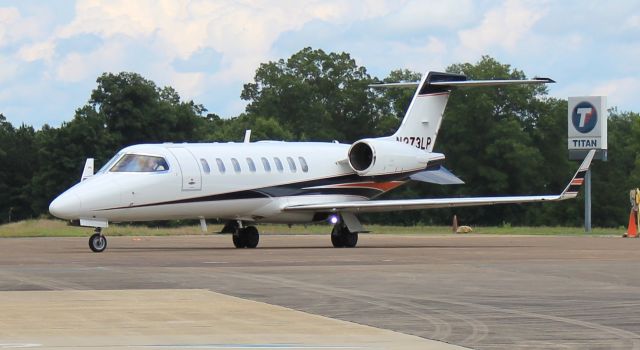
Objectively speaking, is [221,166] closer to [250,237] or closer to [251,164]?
[251,164]

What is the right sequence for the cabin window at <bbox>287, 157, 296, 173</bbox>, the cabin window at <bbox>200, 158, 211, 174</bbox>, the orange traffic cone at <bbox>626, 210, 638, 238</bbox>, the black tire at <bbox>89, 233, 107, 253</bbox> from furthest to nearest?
the orange traffic cone at <bbox>626, 210, 638, 238</bbox>
the cabin window at <bbox>287, 157, 296, 173</bbox>
the cabin window at <bbox>200, 158, 211, 174</bbox>
the black tire at <bbox>89, 233, 107, 253</bbox>

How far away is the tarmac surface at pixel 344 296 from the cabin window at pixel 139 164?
249 centimetres

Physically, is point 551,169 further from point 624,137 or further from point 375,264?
point 375,264

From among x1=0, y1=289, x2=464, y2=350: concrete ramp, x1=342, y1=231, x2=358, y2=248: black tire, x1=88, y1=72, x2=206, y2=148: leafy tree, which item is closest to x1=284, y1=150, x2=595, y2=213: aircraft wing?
x1=342, y1=231, x2=358, y2=248: black tire

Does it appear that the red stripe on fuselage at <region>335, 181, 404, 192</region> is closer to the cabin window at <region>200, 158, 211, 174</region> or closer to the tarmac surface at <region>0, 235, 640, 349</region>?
the cabin window at <region>200, 158, 211, 174</region>

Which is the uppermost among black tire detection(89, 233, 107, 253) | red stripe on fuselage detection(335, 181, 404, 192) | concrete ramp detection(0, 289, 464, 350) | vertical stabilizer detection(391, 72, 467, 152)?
vertical stabilizer detection(391, 72, 467, 152)

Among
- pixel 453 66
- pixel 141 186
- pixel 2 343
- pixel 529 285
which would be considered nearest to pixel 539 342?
pixel 2 343

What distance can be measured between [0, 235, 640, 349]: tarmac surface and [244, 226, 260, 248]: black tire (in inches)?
162

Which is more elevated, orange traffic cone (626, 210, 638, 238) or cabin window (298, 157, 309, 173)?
cabin window (298, 157, 309, 173)

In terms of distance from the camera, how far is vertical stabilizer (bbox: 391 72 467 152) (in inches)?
1550

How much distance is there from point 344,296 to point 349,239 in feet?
57.7

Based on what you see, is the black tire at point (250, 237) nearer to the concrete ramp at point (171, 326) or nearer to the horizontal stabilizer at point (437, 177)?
the horizontal stabilizer at point (437, 177)

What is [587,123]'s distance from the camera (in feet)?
175

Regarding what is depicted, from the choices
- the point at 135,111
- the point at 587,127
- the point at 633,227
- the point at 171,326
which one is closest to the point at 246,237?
the point at 633,227
